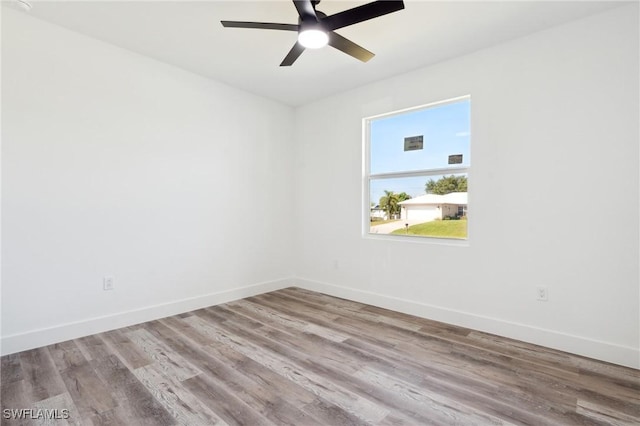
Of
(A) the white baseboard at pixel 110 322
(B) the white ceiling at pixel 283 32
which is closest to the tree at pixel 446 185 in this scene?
(B) the white ceiling at pixel 283 32

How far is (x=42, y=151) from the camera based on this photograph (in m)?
2.58

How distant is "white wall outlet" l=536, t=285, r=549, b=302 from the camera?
2635mm

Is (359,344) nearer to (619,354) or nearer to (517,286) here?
(517,286)

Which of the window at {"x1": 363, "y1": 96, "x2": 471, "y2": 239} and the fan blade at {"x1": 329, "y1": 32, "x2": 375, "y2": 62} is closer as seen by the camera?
the fan blade at {"x1": 329, "y1": 32, "x2": 375, "y2": 62}

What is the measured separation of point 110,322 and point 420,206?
328 centimetres

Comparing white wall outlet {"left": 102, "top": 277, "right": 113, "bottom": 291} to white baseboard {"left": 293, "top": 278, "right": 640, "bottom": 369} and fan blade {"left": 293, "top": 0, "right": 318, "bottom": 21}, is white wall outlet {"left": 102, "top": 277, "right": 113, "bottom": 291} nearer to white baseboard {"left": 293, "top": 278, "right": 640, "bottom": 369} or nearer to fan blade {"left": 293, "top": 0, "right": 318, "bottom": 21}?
white baseboard {"left": 293, "top": 278, "right": 640, "bottom": 369}

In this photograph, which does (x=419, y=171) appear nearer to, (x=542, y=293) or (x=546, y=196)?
(x=546, y=196)

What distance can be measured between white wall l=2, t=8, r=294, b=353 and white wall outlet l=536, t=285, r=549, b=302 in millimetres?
3083

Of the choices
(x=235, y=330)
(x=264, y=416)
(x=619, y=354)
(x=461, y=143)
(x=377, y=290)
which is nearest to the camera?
(x=264, y=416)

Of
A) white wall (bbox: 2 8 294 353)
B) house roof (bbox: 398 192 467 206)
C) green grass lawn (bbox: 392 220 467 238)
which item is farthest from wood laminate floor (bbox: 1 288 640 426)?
house roof (bbox: 398 192 467 206)

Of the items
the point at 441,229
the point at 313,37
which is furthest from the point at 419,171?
the point at 313,37

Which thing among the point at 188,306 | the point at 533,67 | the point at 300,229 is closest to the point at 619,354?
the point at 533,67

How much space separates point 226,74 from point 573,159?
11.3 ft

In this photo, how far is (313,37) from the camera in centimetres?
213
